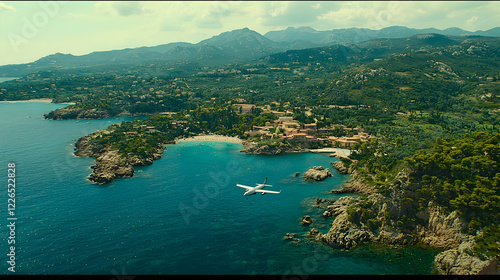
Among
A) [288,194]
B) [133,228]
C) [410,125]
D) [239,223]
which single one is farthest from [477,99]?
[133,228]

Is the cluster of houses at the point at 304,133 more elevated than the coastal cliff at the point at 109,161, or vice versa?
the coastal cliff at the point at 109,161

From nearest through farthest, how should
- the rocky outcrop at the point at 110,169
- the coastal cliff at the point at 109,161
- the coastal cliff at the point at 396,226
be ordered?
the coastal cliff at the point at 396,226 → the rocky outcrop at the point at 110,169 → the coastal cliff at the point at 109,161

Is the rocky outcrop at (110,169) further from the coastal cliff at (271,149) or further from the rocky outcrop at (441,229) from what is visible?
the rocky outcrop at (441,229)

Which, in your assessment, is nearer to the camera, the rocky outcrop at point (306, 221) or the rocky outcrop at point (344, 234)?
the rocky outcrop at point (344, 234)

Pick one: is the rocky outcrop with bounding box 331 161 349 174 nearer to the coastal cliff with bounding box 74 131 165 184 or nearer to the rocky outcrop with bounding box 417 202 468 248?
the rocky outcrop with bounding box 417 202 468 248

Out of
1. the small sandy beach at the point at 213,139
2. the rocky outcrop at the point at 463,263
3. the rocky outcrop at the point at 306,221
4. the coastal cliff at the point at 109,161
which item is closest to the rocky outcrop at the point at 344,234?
the rocky outcrop at the point at 306,221

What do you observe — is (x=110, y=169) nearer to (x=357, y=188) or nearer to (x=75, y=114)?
(x=357, y=188)

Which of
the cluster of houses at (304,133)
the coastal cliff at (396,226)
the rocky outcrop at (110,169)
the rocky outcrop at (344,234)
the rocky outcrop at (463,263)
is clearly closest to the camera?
the rocky outcrop at (463,263)
